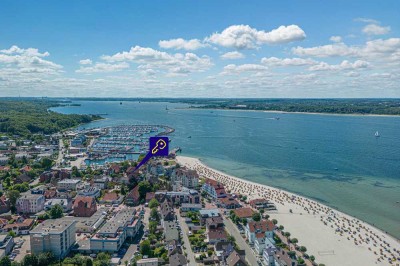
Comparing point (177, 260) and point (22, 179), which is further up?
point (22, 179)

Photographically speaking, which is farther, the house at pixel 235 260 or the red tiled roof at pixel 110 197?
the red tiled roof at pixel 110 197

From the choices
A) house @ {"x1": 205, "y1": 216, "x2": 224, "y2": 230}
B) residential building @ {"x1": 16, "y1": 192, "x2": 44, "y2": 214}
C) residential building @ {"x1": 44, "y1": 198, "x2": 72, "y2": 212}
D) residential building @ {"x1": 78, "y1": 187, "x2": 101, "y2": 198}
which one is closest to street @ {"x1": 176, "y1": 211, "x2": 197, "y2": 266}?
house @ {"x1": 205, "y1": 216, "x2": 224, "y2": 230}

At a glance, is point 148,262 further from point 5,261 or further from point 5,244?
point 5,244

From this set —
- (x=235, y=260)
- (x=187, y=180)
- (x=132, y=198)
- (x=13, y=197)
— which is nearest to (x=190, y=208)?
(x=132, y=198)

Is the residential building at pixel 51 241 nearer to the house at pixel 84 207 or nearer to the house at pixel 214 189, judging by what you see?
the house at pixel 84 207

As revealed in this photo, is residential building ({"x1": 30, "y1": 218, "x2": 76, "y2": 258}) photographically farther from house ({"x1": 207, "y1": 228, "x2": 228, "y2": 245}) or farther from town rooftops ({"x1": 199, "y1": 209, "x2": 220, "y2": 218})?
town rooftops ({"x1": 199, "y1": 209, "x2": 220, "y2": 218})

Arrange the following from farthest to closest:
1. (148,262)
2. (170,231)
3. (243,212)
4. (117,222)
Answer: (243,212)
(117,222)
(170,231)
(148,262)

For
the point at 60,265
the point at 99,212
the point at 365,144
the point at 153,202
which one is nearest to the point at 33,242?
the point at 60,265

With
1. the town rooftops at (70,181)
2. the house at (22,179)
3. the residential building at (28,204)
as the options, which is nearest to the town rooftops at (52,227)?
the residential building at (28,204)
